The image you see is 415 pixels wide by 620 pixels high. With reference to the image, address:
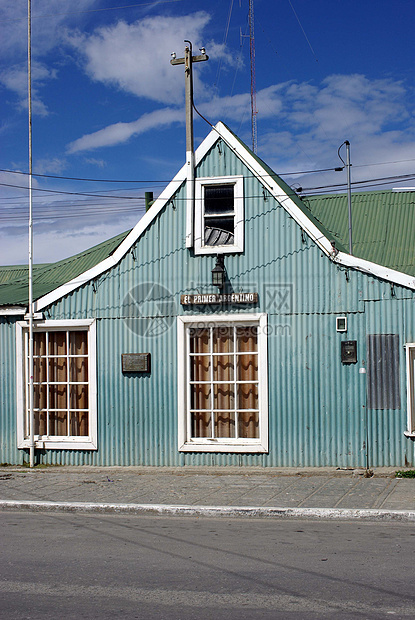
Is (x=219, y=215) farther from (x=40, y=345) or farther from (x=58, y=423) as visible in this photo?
(x=58, y=423)

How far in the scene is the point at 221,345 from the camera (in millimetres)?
12859

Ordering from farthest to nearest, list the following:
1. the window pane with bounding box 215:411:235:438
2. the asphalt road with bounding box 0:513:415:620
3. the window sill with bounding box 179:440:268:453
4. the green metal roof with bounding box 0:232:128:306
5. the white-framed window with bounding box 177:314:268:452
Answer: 1. the green metal roof with bounding box 0:232:128:306
2. the window pane with bounding box 215:411:235:438
3. the white-framed window with bounding box 177:314:268:452
4. the window sill with bounding box 179:440:268:453
5. the asphalt road with bounding box 0:513:415:620

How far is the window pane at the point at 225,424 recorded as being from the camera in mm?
12742

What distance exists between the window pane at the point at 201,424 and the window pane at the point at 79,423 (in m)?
2.20

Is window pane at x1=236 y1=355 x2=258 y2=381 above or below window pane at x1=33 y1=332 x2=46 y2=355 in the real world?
below

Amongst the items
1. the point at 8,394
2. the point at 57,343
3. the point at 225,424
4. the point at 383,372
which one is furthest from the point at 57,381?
the point at 383,372

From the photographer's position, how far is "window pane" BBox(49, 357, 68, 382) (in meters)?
13.6

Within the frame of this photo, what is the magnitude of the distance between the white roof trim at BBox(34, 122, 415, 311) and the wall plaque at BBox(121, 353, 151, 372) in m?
1.76

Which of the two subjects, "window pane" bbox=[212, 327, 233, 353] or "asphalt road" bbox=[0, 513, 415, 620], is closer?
"asphalt road" bbox=[0, 513, 415, 620]

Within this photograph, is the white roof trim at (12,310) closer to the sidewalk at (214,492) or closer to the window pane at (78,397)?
the window pane at (78,397)

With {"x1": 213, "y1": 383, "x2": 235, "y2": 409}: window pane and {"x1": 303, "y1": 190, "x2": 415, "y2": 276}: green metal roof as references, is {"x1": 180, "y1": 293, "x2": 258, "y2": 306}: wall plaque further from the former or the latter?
{"x1": 303, "y1": 190, "x2": 415, "y2": 276}: green metal roof

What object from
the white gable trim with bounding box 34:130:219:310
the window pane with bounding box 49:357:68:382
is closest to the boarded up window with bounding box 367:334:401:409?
the white gable trim with bounding box 34:130:219:310

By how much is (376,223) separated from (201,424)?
8294mm

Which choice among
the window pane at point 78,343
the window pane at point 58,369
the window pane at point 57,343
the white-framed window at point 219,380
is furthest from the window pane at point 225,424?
the window pane at point 57,343
